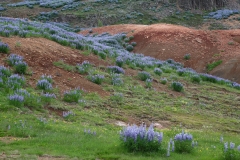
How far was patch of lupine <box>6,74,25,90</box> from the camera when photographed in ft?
29.1

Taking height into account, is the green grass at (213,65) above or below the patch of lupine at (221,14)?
below

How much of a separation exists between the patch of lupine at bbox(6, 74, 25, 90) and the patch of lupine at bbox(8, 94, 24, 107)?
94cm

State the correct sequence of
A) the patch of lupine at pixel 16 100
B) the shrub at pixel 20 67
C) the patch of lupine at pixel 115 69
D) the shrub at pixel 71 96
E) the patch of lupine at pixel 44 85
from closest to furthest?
the patch of lupine at pixel 16 100 → the shrub at pixel 71 96 → the patch of lupine at pixel 44 85 → the shrub at pixel 20 67 → the patch of lupine at pixel 115 69

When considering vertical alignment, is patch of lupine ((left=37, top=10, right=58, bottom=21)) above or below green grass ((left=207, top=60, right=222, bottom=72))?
above

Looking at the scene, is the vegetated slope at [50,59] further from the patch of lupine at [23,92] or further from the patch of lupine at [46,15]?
the patch of lupine at [46,15]

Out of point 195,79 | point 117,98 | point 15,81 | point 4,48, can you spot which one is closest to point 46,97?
point 15,81

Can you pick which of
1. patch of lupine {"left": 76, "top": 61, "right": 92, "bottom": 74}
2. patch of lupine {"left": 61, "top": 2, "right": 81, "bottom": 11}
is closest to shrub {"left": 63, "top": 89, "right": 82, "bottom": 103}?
patch of lupine {"left": 76, "top": 61, "right": 92, "bottom": 74}

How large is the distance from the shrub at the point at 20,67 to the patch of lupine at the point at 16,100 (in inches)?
92.2

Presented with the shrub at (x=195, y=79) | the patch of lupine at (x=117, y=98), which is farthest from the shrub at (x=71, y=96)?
the shrub at (x=195, y=79)

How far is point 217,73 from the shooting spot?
2211 centimetres

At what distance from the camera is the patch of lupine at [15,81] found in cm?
887

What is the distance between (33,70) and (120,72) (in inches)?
167

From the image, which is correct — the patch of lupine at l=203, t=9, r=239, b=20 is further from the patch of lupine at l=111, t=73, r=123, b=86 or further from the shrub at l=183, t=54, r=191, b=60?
the patch of lupine at l=111, t=73, r=123, b=86

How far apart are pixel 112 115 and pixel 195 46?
18157 millimetres
